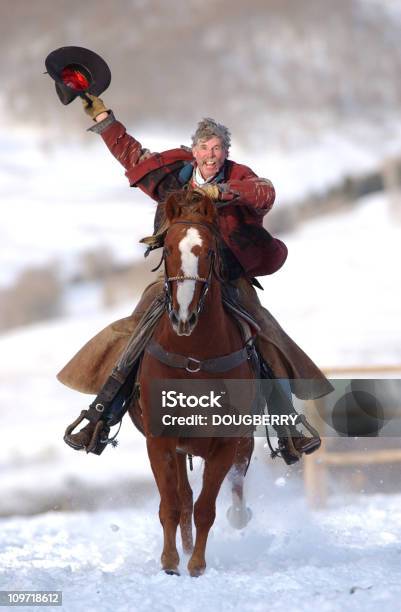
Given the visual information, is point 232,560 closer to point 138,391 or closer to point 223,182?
point 138,391

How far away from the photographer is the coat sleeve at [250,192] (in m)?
5.78

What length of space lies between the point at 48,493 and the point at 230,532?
76.3 feet

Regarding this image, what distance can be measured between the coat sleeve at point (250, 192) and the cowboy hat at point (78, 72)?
4.64ft

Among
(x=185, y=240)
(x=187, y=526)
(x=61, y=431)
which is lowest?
(x=187, y=526)

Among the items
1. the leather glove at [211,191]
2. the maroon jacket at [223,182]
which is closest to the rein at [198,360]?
the leather glove at [211,191]

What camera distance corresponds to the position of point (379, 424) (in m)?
11.2

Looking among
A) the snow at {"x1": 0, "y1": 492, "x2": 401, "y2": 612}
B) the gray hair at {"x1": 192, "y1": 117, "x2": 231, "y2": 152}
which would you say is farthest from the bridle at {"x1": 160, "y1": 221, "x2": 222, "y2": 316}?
the snow at {"x1": 0, "y1": 492, "x2": 401, "y2": 612}

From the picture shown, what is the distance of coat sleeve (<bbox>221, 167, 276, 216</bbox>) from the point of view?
578cm

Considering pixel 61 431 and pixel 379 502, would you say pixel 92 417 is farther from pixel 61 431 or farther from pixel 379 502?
pixel 61 431

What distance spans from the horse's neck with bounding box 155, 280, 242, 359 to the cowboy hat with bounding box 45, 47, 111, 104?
6.22 ft

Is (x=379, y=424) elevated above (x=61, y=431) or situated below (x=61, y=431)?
below

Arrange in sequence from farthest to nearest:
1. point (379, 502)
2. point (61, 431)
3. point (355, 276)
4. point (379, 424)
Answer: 1. point (355, 276)
2. point (61, 431)
3. point (379, 424)
4. point (379, 502)

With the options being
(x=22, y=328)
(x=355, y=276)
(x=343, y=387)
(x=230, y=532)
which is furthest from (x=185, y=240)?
(x=22, y=328)

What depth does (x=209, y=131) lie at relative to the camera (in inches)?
242
